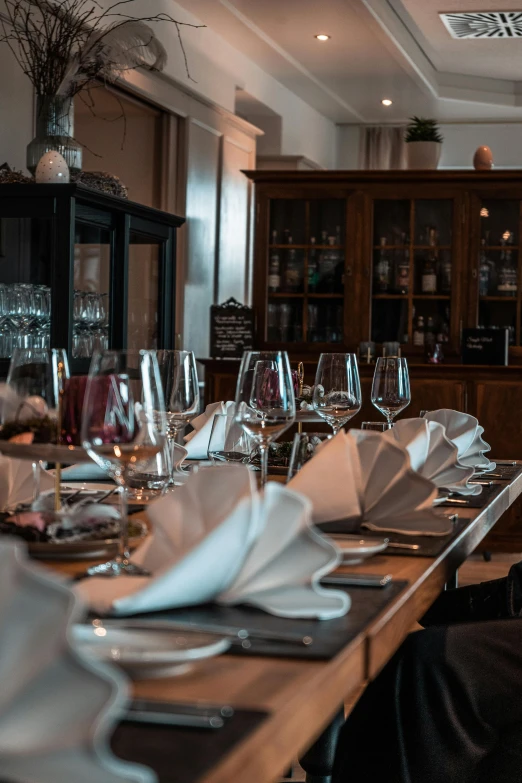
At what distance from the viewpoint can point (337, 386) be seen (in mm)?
1702

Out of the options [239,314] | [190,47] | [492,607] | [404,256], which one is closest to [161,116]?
[190,47]

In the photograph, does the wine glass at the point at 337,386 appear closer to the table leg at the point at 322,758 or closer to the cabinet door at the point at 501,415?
the table leg at the point at 322,758

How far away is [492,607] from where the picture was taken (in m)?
1.74

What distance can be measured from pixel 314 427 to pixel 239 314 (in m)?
2.22

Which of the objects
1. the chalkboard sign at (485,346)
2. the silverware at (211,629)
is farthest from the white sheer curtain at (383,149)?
the silverware at (211,629)

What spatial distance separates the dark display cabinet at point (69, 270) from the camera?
286 centimetres

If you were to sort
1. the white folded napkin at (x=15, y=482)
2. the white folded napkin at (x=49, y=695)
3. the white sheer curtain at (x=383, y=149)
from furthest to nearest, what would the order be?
1. the white sheer curtain at (x=383, y=149)
2. the white folded napkin at (x=15, y=482)
3. the white folded napkin at (x=49, y=695)

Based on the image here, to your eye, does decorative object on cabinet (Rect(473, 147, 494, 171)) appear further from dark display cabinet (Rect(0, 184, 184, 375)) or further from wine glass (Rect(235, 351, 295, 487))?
wine glass (Rect(235, 351, 295, 487))

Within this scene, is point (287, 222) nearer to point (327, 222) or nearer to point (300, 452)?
point (327, 222)

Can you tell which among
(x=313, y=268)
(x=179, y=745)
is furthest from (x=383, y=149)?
(x=179, y=745)

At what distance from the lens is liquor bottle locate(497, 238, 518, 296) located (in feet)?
17.4

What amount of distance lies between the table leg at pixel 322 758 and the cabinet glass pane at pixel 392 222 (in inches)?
156

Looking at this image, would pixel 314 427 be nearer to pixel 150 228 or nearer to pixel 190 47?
pixel 150 228

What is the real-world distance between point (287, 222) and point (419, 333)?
3.11ft
